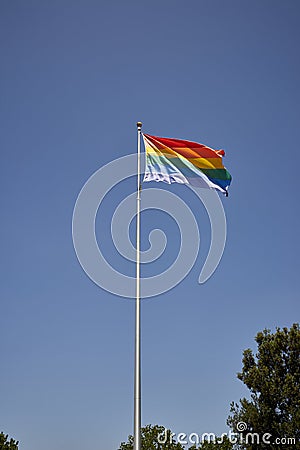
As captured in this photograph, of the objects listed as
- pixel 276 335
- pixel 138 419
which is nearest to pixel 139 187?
pixel 138 419

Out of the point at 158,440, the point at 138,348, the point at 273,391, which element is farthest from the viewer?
the point at 158,440

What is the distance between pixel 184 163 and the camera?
20391mm

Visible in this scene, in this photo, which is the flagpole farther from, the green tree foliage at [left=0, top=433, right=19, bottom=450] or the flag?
the green tree foliage at [left=0, top=433, right=19, bottom=450]

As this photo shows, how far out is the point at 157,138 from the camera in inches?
798

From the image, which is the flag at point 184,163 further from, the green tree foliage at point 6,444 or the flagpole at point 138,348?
the green tree foliage at point 6,444

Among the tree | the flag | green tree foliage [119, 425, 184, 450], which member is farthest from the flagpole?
green tree foliage [119, 425, 184, 450]

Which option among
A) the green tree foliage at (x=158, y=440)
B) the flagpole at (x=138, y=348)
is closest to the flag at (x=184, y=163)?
the flagpole at (x=138, y=348)

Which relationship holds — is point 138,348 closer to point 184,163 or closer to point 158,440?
point 184,163

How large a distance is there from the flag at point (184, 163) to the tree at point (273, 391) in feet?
32.8

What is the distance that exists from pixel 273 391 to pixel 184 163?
1191cm

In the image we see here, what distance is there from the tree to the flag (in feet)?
32.8

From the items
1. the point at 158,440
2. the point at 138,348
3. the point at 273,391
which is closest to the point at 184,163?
the point at 138,348

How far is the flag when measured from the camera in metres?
19.9

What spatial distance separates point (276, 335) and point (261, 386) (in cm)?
252
